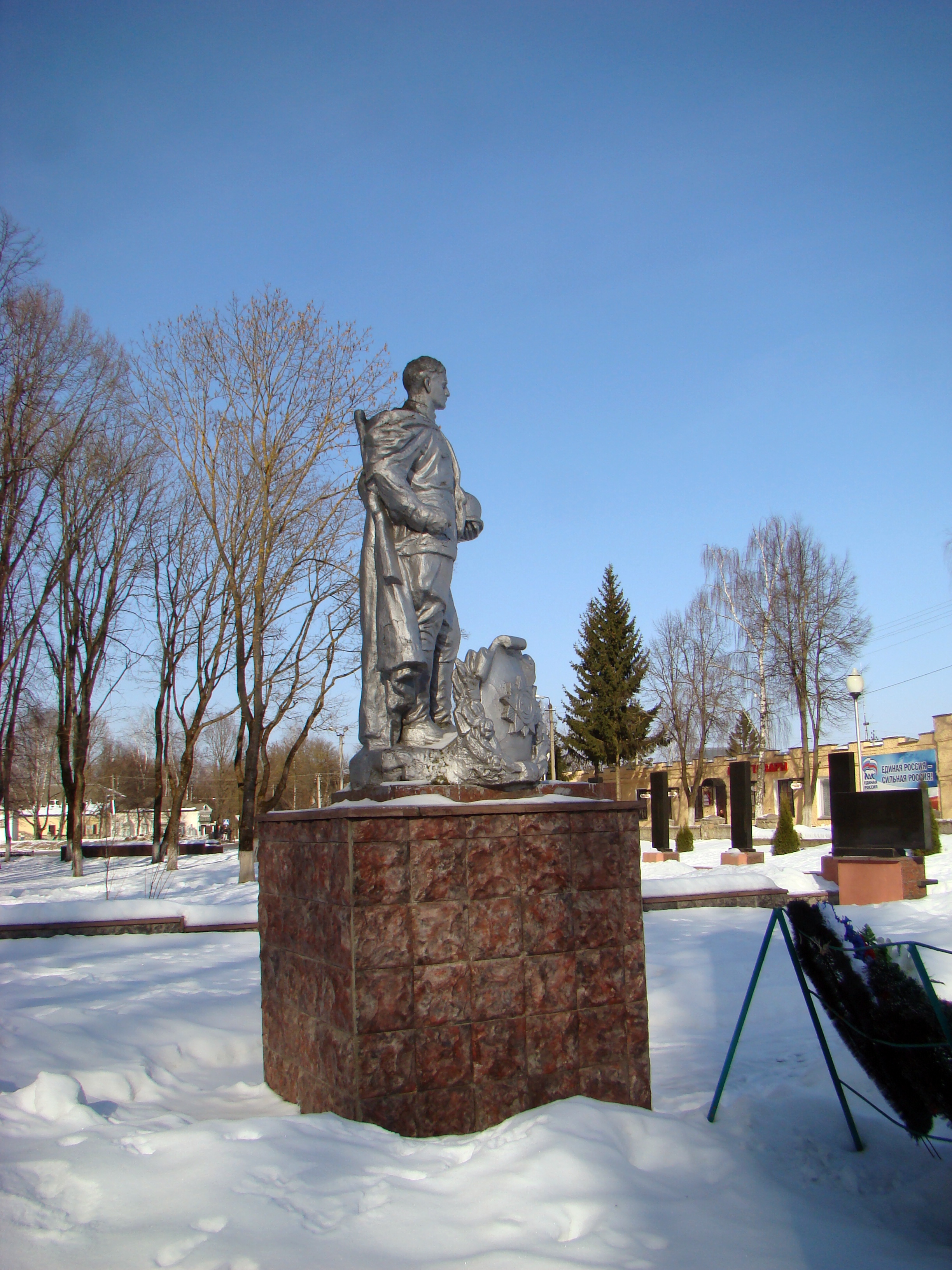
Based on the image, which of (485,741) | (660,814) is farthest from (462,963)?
(660,814)

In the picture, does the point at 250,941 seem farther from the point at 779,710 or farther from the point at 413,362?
the point at 779,710

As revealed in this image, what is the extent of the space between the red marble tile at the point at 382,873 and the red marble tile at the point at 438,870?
0.03 m

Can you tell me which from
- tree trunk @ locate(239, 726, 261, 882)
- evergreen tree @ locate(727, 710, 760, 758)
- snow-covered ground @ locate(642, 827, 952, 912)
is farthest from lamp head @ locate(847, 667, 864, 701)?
evergreen tree @ locate(727, 710, 760, 758)

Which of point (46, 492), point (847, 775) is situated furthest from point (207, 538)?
point (847, 775)

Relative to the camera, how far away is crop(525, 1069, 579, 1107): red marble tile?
3.94 metres

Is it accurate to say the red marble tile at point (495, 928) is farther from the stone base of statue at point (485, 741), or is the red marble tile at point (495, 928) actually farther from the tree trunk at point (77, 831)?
the tree trunk at point (77, 831)

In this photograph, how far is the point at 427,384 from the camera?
5.27 m

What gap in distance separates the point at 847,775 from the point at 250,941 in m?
10.8

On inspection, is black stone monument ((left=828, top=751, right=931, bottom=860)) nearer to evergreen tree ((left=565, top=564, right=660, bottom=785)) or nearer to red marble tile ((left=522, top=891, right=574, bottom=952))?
red marble tile ((left=522, top=891, right=574, bottom=952))

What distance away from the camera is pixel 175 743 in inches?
1492

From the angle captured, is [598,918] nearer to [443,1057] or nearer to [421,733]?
[443,1057]

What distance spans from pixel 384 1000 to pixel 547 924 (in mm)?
790

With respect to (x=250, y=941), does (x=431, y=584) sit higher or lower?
higher

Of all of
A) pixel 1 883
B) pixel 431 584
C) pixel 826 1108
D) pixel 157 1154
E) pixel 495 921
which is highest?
pixel 431 584
